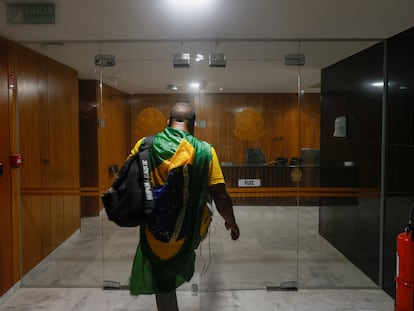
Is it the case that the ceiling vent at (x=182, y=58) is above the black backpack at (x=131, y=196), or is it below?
above

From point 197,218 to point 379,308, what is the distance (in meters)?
2.03

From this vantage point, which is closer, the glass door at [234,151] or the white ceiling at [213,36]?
the white ceiling at [213,36]

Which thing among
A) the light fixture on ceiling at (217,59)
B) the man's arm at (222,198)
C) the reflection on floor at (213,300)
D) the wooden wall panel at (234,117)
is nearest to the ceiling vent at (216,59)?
the light fixture on ceiling at (217,59)

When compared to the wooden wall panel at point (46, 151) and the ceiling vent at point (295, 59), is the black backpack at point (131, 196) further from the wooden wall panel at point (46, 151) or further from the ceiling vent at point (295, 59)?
the ceiling vent at point (295, 59)

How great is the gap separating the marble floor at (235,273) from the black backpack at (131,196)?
1510 mm

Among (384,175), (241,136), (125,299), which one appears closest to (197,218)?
(125,299)

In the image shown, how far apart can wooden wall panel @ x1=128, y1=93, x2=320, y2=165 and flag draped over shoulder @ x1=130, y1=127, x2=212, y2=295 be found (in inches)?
68.2

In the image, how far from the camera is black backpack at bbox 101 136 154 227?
2.07m

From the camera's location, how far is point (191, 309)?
3256 mm

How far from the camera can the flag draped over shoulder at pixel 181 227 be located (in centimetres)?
216

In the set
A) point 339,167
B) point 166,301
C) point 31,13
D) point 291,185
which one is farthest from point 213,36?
point 166,301

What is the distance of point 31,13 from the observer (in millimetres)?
2697

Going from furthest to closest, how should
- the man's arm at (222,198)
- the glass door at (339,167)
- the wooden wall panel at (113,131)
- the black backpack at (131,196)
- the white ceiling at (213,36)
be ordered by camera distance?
the wooden wall panel at (113,131) < the glass door at (339,167) < the white ceiling at (213,36) < the man's arm at (222,198) < the black backpack at (131,196)

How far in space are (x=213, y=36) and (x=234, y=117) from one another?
913 mm
